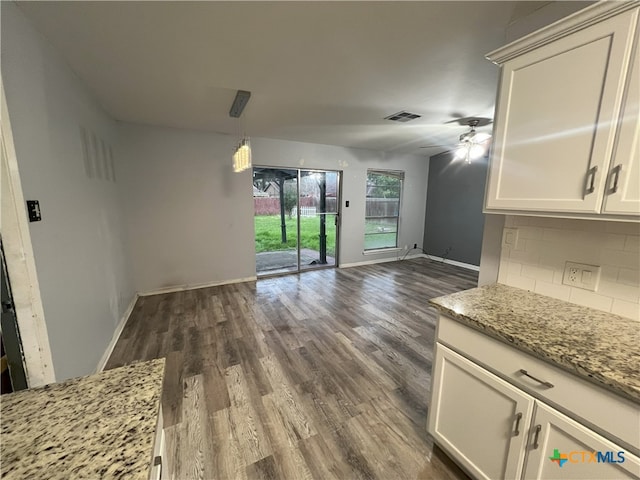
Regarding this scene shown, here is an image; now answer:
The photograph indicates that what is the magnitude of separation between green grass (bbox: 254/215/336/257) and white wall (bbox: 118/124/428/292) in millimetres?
301

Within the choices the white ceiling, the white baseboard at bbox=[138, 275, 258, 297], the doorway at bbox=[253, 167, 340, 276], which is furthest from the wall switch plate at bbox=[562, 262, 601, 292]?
the white baseboard at bbox=[138, 275, 258, 297]

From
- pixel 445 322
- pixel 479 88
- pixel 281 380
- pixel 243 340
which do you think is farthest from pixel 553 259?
pixel 243 340

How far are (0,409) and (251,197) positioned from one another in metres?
3.71

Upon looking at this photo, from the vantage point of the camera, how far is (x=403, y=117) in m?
3.24

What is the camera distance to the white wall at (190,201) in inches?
139

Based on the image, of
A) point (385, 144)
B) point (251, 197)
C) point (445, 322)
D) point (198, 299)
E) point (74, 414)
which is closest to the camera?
point (74, 414)

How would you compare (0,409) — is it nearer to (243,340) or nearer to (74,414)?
(74,414)

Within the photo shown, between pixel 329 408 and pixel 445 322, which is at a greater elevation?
pixel 445 322

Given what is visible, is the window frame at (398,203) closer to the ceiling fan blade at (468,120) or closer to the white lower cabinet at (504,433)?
the ceiling fan blade at (468,120)

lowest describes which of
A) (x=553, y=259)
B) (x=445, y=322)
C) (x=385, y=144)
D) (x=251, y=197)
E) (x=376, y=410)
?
(x=376, y=410)

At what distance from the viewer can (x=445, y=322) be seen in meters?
1.33

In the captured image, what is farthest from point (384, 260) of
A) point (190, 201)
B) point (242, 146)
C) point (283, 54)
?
point (283, 54)

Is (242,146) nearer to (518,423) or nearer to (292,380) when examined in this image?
(292,380)

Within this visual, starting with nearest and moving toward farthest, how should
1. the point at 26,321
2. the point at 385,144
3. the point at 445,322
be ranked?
the point at 26,321, the point at 445,322, the point at 385,144
